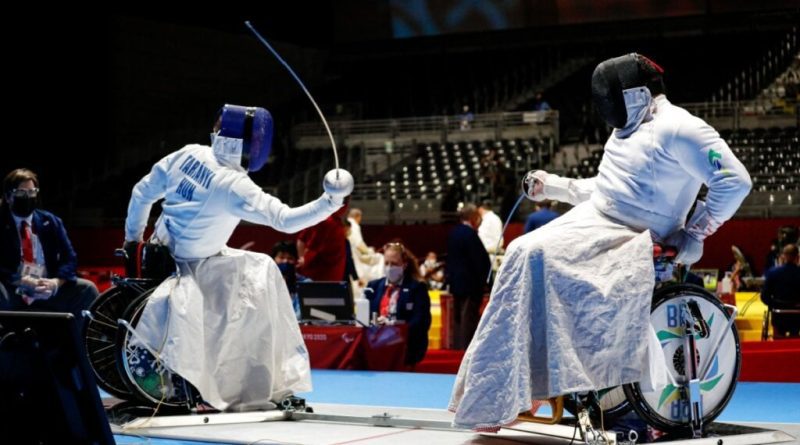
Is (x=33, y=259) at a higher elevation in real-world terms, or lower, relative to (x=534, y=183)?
lower

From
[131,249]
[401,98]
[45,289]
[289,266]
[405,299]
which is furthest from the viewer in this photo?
[401,98]

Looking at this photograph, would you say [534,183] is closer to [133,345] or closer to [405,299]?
[133,345]

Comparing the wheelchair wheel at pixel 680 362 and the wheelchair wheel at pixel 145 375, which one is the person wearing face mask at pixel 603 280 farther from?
the wheelchair wheel at pixel 145 375

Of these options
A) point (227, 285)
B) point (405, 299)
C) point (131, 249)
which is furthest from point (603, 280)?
point (405, 299)

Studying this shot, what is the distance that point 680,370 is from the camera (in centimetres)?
385

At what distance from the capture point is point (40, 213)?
21.0 ft

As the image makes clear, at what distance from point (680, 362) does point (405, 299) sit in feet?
13.5

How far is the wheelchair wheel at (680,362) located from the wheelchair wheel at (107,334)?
2.57 metres

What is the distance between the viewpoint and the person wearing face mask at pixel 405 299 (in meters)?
7.78

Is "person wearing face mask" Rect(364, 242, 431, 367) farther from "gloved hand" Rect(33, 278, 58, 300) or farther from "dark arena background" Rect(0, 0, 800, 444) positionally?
"dark arena background" Rect(0, 0, 800, 444)

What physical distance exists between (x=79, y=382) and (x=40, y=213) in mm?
3854

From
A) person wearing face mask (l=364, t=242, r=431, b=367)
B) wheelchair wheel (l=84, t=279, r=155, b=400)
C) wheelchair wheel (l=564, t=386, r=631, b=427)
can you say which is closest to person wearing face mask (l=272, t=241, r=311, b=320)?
person wearing face mask (l=364, t=242, r=431, b=367)

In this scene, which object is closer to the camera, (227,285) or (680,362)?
(680,362)

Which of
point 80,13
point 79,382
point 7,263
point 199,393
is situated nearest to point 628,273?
point 79,382
